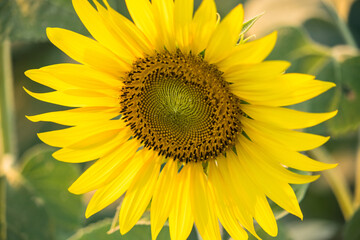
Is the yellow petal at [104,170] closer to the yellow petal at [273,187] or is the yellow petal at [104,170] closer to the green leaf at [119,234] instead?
the green leaf at [119,234]

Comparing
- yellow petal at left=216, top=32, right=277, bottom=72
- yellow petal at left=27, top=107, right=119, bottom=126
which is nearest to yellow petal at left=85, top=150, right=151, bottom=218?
yellow petal at left=27, top=107, right=119, bottom=126

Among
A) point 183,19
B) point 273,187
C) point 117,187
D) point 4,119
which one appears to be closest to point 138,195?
point 117,187

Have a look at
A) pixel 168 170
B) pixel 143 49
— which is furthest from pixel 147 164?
pixel 143 49

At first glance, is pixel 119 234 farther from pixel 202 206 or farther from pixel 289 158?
pixel 289 158

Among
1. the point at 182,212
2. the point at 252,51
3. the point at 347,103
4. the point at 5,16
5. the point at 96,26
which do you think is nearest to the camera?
the point at 252,51

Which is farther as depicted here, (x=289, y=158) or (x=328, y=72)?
(x=328, y=72)

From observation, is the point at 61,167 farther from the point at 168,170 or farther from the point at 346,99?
the point at 346,99
